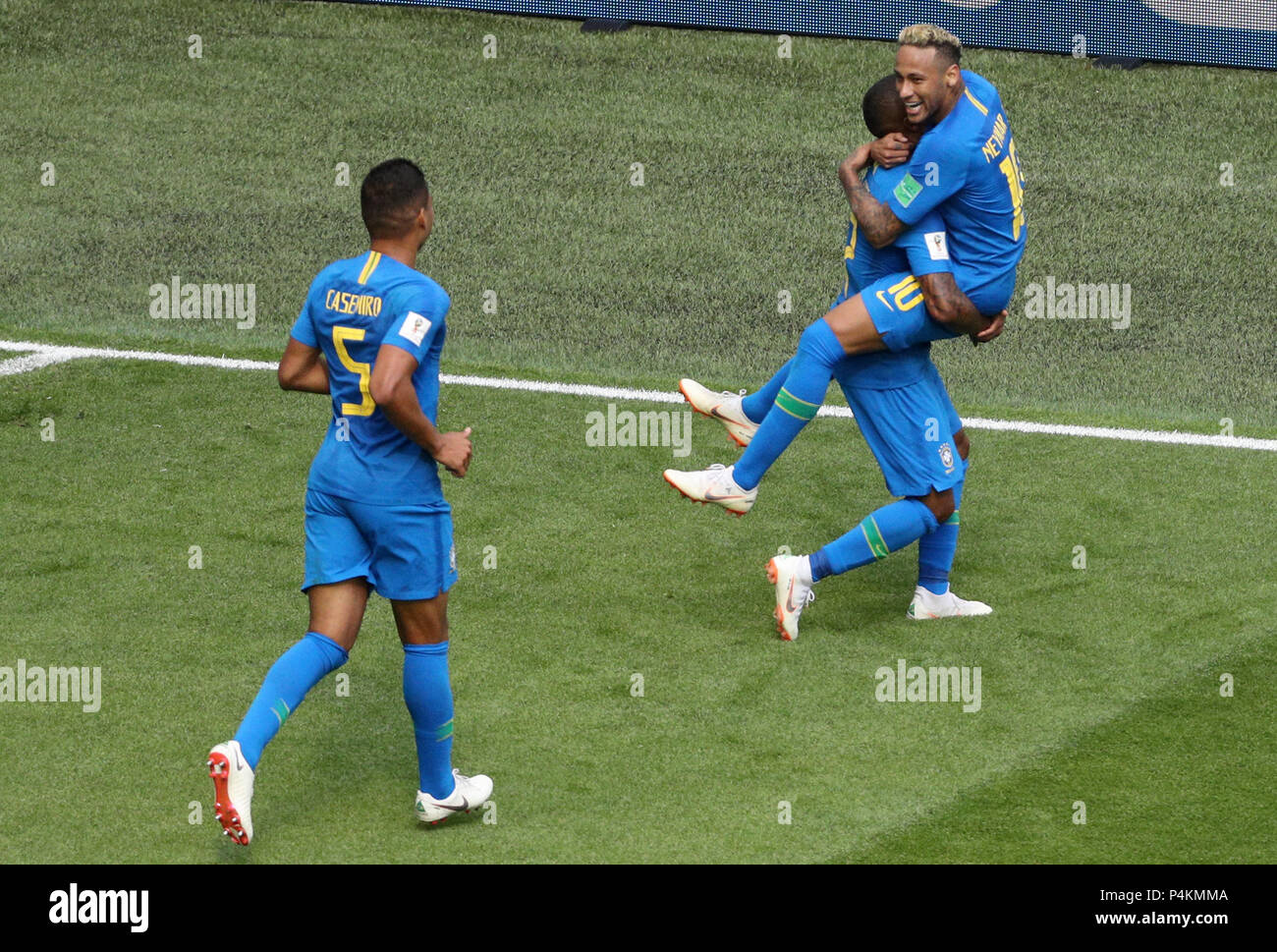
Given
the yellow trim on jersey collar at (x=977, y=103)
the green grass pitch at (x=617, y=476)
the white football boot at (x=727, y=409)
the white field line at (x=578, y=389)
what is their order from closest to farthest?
the green grass pitch at (x=617, y=476), the yellow trim on jersey collar at (x=977, y=103), the white football boot at (x=727, y=409), the white field line at (x=578, y=389)

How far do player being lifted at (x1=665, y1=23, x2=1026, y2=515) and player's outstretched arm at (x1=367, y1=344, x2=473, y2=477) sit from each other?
7.20 feet

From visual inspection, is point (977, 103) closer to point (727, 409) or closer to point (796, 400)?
point (796, 400)

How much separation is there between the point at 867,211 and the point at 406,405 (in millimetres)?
2516

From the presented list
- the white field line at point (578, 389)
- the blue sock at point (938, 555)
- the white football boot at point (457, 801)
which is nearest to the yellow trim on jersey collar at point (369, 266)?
the white football boot at point (457, 801)

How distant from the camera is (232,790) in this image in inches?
219

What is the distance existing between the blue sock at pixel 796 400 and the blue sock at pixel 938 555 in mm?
709

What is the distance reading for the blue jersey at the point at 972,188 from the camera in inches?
285

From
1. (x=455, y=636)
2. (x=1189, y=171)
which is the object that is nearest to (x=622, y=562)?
(x=455, y=636)

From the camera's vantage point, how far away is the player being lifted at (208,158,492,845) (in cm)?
569

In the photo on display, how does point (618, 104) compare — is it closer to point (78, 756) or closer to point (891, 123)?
point (891, 123)

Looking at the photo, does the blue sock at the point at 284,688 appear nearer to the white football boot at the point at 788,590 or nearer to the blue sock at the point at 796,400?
the white football boot at the point at 788,590

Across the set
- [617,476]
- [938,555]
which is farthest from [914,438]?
[617,476]

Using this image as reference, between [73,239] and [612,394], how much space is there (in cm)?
493

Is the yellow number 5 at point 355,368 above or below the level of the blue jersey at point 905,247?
below
